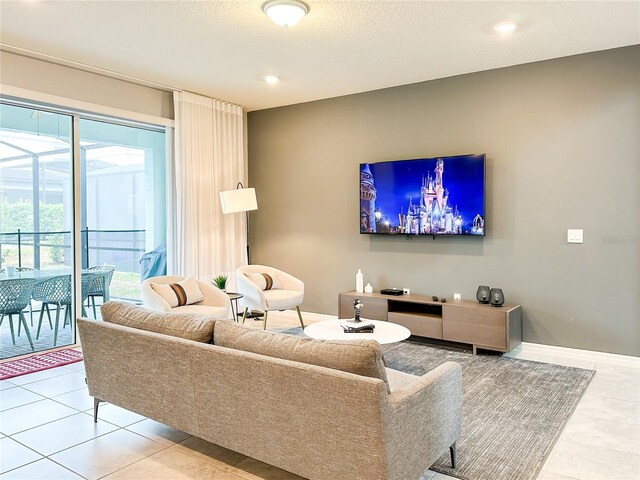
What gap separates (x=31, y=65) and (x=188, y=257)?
2.39 metres

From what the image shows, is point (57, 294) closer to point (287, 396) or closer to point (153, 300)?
point (153, 300)

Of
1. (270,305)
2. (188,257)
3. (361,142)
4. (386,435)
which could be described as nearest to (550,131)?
(361,142)

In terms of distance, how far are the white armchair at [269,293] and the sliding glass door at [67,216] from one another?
116cm

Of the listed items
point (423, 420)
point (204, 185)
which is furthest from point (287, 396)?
point (204, 185)

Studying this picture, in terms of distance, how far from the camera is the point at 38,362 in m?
4.11

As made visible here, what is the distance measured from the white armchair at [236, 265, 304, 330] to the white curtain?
2.12ft

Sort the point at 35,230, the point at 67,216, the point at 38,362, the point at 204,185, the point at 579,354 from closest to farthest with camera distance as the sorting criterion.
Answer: the point at 38,362
the point at 579,354
the point at 35,230
the point at 67,216
the point at 204,185

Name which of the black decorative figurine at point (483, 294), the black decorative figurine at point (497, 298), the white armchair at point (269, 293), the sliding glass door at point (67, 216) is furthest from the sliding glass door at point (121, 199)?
the black decorative figurine at point (497, 298)

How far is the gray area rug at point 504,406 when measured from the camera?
2.38 metres

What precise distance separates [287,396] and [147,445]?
113 cm

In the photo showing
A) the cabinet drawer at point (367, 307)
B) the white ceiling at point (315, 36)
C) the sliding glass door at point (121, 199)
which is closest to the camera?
the white ceiling at point (315, 36)

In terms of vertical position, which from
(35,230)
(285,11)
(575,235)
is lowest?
(575,235)

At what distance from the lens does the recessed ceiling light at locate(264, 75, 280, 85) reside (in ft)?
15.8

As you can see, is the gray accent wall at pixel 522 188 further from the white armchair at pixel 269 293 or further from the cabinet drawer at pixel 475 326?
the white armchair at pixel 269 293
